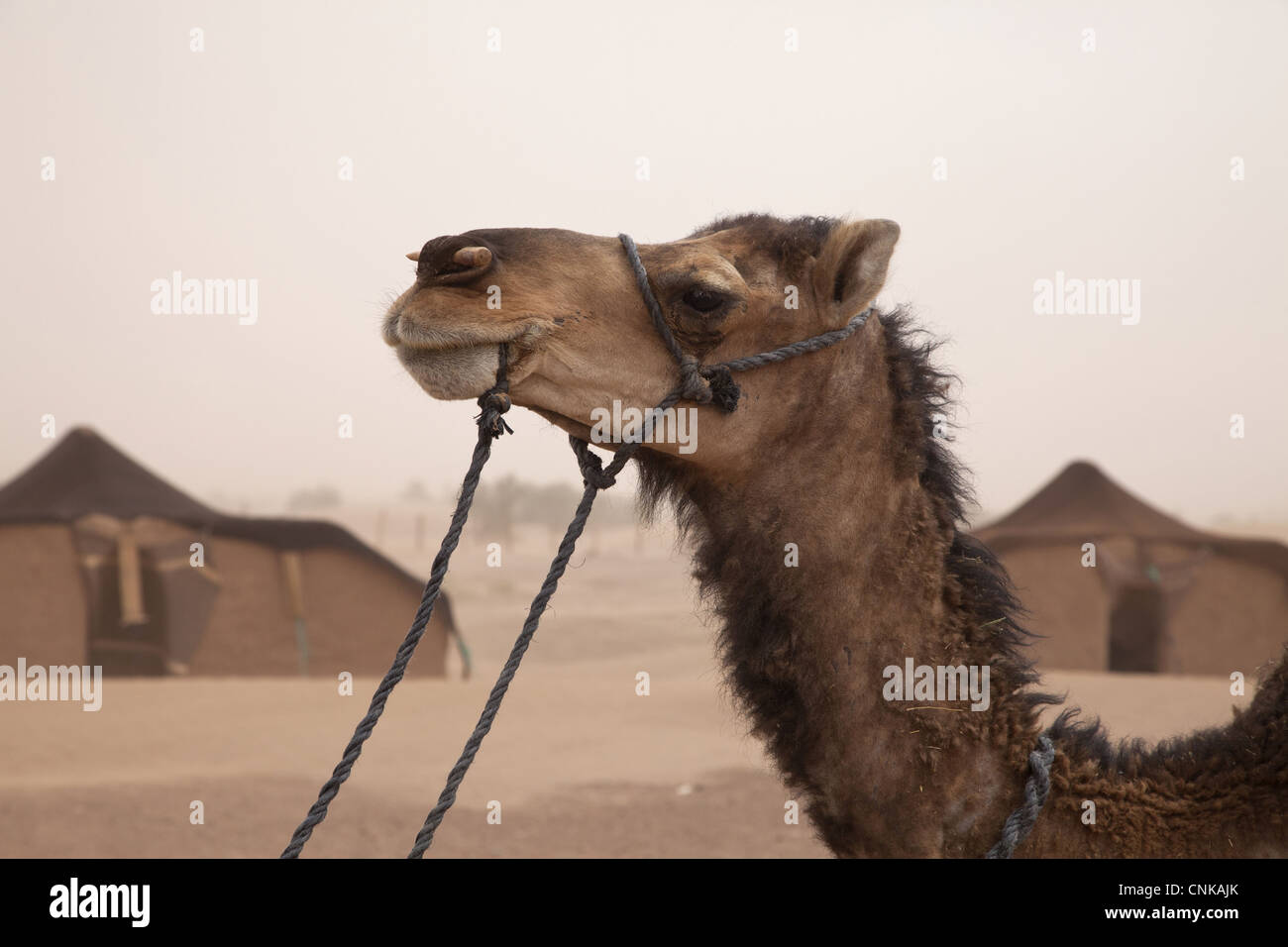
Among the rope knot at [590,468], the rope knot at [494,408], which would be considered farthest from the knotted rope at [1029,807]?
the rope knot at [494,408]

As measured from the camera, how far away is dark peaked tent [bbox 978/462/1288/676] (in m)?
16.4

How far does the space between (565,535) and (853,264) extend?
1086mm

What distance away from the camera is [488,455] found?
8.28ft

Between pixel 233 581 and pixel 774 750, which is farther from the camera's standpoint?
pixel 233 581

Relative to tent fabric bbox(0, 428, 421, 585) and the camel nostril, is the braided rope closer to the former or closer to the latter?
the camel nostril

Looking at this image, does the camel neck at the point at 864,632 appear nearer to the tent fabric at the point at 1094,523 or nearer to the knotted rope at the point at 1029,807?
the knotted rope at the point at 1029,807

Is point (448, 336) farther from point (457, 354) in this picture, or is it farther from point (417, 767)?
point (417, 767)

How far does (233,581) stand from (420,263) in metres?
14.3

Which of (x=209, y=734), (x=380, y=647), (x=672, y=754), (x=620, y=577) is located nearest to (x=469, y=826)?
(x=672, y=754)

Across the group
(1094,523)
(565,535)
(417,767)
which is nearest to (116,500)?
(417,767)

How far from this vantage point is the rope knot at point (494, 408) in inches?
97.9

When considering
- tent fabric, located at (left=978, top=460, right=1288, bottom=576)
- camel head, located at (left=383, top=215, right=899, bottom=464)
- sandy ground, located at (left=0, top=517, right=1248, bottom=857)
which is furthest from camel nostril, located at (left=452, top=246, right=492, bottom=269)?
tent fabric, located at (left=978, top=460, right=1288, bottom=576)

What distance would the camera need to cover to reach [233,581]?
50.8 feet
